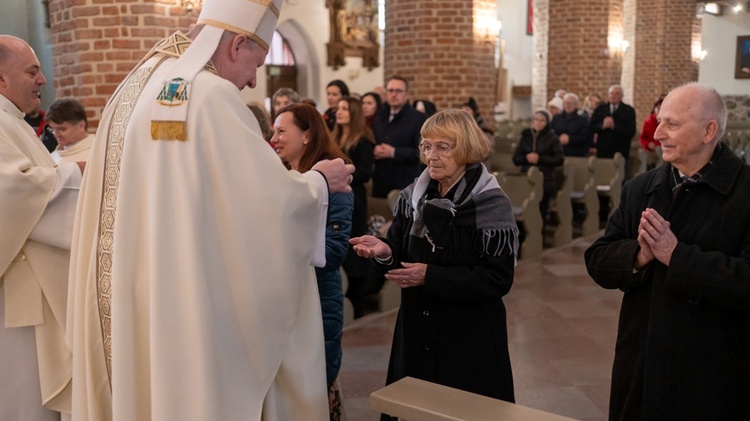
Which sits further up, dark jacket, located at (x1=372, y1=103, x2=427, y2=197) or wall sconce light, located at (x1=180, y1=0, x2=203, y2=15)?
wall sconce light, located at (x1=180, y1=0, x2=203, y2=15)

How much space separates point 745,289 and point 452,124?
114 centimetres

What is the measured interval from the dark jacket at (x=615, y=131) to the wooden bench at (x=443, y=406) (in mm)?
9061

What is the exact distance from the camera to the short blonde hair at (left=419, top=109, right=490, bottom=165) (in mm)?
2771

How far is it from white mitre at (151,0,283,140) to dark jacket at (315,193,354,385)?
0.90m

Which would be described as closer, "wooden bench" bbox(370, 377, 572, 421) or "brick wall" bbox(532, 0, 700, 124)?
"wooden bench" bbox(370, 377, 572, 421)

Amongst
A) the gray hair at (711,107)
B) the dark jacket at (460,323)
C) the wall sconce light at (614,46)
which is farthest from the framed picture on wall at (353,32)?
the gray hair at (711,107)

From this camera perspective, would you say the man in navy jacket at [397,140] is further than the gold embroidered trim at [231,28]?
Yes

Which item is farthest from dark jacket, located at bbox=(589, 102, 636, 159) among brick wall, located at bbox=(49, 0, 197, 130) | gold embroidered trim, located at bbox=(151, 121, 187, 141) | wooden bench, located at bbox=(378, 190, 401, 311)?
gold embroidered trim, located at bbox=(151, 121, 187, 141)

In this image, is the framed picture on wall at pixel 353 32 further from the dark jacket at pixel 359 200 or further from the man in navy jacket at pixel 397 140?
the dark jacket at pixel 359 200

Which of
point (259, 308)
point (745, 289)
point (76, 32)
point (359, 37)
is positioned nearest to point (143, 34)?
point (76, 32)

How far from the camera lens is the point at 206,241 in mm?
2135

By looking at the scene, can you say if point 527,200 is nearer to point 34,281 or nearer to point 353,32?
point 34,281

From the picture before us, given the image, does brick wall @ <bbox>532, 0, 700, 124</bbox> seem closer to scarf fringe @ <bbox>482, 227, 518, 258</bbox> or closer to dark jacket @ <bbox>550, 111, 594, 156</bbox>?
dark jacket @ <bbox>550, 111, 594, 156</bbox>

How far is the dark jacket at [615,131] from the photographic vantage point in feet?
34.8
